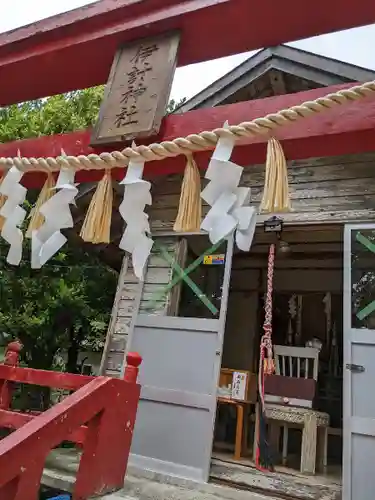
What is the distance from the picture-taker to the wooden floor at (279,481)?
3135 millimetres

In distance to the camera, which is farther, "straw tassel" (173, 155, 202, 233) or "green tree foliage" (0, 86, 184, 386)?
"green tree foliage" (0, 86, 184, 386)

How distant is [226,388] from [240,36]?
3.21 m

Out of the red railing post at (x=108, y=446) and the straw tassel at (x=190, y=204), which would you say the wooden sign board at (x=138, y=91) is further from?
the red railing post at (x=108, y=446)

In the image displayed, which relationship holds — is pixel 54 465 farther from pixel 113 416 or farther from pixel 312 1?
pixel 312 1

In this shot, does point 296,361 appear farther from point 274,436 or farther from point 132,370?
point 132,370

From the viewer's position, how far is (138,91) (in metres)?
1.83

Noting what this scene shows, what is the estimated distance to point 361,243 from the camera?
3.48 meters

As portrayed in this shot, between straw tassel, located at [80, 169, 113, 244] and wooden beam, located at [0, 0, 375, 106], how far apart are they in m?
0.65

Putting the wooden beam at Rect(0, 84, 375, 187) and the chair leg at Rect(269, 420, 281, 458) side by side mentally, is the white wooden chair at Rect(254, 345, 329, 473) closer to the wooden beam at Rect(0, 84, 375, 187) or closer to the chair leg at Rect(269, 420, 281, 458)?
the chair leg at Rect(269, 420, 281, 458)

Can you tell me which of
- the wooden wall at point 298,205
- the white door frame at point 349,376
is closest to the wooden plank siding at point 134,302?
the wooden wall at point 298,205

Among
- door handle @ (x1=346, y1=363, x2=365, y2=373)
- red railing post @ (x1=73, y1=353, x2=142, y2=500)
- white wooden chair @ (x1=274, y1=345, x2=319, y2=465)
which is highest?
white wooden chair @ (x1=274, y1=345, x2=319, y2=465)

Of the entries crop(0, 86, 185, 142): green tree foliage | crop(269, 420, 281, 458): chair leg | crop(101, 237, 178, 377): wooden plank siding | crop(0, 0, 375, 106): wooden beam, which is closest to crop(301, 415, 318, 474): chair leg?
crop(269, 420, 281, 458): chair leg

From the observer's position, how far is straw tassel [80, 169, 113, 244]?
5.59ft

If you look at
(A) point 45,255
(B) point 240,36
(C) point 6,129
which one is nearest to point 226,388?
(A) point 45,255
